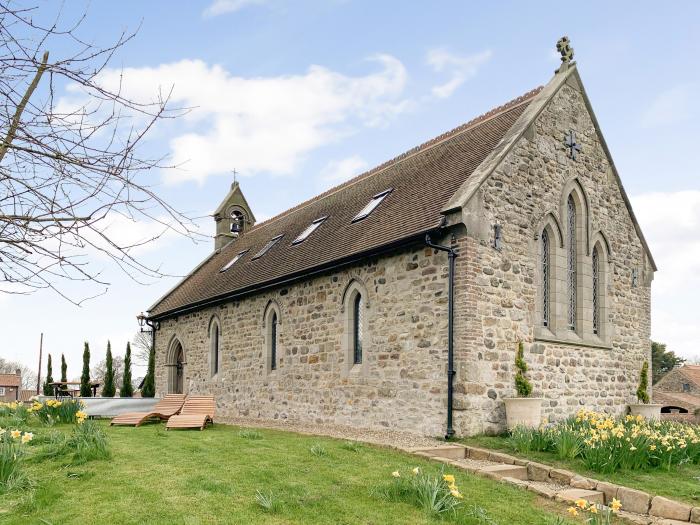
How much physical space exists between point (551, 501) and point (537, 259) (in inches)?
281

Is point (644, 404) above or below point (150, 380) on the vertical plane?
above

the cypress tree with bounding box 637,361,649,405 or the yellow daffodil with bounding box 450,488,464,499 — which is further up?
the cypress tree with bounding box 637,361,649,405

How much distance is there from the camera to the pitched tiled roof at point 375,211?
15.7 metres

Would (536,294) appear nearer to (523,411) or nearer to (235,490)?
(523,411)

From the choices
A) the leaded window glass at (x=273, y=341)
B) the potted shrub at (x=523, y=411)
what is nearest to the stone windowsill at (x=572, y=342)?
the potted shrub at (x=523, y=411)

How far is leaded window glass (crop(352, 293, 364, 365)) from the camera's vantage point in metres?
16.5

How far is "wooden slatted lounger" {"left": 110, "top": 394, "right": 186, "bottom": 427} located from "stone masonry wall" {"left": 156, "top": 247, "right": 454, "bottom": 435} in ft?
10.3

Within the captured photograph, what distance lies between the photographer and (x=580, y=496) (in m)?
9.16

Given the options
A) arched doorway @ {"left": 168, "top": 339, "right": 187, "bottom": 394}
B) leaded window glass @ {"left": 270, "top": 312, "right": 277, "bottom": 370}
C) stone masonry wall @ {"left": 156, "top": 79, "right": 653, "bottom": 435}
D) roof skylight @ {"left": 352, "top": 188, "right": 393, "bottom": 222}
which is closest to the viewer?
stone masonry wall @ {"left": 156, "top": 79, "right": 653, "bottom": 435}

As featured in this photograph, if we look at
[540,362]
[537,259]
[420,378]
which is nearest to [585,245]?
[537,259]

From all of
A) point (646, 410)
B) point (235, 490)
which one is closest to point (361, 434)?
point (235, 490)

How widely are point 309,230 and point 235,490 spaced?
14201mm

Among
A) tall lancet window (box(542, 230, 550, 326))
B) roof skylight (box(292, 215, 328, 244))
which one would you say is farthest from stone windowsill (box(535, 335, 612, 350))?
roof skylight (box(292, 215, 328, 244))

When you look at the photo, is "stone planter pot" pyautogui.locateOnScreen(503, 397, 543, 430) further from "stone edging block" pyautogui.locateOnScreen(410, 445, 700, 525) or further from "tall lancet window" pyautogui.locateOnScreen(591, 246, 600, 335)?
"tall lancet window" pyautogui.locateOnScreen(591, 246, 600, 335)
